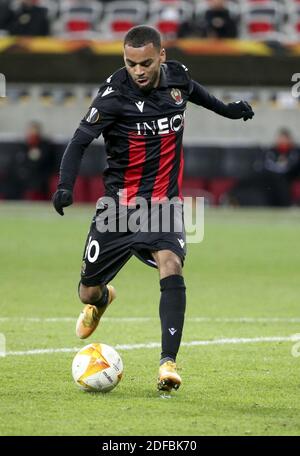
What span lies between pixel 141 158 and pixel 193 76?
17145 mm

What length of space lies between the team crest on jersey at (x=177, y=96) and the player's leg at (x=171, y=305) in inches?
42.2

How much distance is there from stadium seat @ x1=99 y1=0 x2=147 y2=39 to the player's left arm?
18246 mm

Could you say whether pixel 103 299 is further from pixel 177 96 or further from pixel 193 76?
pixel 193 76

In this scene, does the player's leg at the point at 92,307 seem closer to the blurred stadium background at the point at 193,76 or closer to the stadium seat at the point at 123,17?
the blurred stadium background at the point at 193,76

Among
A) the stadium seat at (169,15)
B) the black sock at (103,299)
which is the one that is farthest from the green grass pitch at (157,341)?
the stadium seat at (169,15)

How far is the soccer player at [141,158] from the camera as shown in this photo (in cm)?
722

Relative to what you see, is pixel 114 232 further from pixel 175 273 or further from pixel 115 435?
pixel 115 435

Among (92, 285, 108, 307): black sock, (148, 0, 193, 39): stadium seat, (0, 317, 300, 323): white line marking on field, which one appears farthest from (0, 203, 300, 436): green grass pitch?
(148, 0, 193, 39): stadium seat

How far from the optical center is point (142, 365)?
8125 mm

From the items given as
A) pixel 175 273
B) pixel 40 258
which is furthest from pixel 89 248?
pixel 40 258

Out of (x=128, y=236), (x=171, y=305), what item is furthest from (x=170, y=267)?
(x=128, y=236)

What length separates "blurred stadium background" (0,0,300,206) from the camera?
24.4 metres

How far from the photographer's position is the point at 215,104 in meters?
8.12

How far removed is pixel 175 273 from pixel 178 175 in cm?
81
